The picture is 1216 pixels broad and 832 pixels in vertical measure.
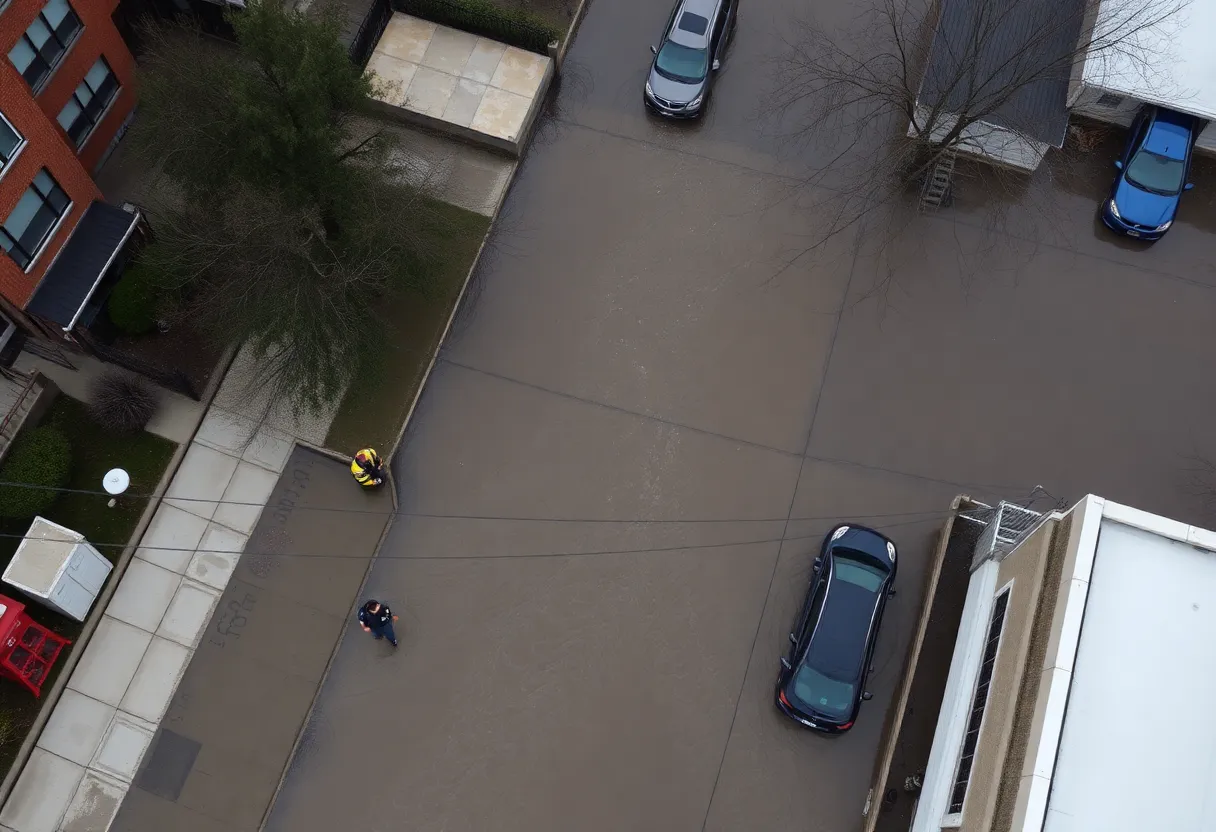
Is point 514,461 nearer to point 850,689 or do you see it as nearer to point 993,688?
point 850,689

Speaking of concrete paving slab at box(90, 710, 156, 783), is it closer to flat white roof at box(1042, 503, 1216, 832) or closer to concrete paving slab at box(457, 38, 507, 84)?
flat white roof at box(1042, 503, 1216, 832)

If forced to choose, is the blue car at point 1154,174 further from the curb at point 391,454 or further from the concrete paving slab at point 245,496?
the concrete paving slab at point 245,496

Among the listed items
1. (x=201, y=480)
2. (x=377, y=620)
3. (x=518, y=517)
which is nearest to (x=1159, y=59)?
(x=518, y=517)

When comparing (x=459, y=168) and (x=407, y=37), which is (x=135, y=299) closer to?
(x=459, y=168)

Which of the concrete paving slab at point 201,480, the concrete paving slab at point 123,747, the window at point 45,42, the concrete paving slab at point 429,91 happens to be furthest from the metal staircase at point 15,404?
the concrete paving slab at point 429,91

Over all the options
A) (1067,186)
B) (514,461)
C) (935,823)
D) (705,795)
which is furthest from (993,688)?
(1067,186)

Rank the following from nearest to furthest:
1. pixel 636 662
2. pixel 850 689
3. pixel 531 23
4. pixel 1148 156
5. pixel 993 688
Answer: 1. pixel 993 688
2. pixel 850 689
3. pixel 636 662
4. pixel 1148 156
5. pixel 531 23
